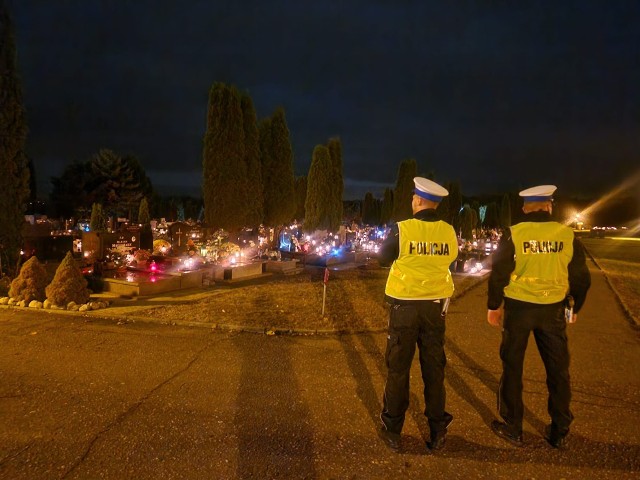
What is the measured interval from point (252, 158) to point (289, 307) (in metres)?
11.5

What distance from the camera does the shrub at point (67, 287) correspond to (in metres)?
9.10

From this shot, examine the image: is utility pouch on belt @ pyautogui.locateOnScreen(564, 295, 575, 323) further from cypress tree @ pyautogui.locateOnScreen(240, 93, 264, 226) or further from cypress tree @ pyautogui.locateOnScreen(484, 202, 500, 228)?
cypress tree @ pyautogui.locateOnScreen(484, 202, 500, 228)

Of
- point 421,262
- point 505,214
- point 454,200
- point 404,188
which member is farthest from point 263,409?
point 505,214

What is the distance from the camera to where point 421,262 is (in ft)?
12.9

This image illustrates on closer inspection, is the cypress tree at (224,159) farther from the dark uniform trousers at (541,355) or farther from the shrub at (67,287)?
the dark uniform trousers at (541,355)

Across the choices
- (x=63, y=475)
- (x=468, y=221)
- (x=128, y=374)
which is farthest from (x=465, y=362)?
(x=468, y=221)

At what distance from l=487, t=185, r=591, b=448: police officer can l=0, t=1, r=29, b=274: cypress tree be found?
13.0 meters

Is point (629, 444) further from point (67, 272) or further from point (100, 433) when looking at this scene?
point (67, 272)

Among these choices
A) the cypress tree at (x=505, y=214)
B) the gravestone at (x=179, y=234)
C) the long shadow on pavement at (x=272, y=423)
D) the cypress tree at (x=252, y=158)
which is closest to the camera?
the long shadow on pavement at (x=272, y=423)

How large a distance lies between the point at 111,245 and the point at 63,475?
473 inches

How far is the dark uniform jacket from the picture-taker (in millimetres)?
3986

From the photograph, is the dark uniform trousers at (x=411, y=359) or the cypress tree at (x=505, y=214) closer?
the dark uniform trousers at (x=411, y=359)

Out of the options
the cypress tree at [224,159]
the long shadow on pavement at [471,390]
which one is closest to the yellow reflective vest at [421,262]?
the long shadow on pavement at [471,390]

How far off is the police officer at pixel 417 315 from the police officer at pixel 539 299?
0.56 m
